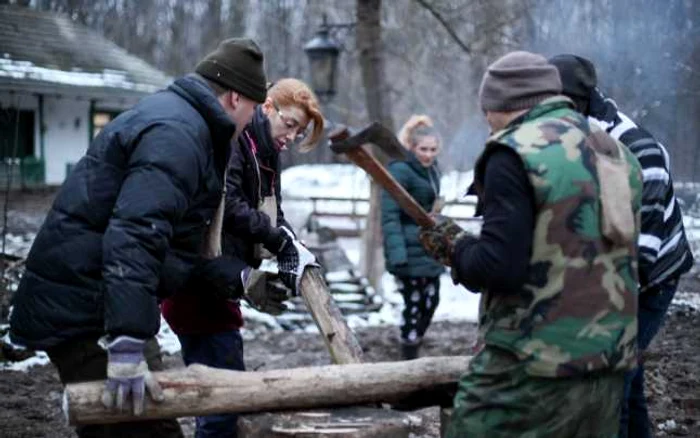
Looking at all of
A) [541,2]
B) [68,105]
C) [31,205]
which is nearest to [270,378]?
[541,2]

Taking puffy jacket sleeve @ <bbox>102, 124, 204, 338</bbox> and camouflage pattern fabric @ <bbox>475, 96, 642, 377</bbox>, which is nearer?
camouflage pattern fabric @ <bbox>475, 96, 642, 377</bbox>

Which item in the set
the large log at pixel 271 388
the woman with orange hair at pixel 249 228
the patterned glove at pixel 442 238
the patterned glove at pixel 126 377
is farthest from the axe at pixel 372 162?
the patterned glove at pixel 126 377

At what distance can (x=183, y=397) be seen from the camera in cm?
311

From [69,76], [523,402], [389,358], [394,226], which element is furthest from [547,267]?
[69,76]

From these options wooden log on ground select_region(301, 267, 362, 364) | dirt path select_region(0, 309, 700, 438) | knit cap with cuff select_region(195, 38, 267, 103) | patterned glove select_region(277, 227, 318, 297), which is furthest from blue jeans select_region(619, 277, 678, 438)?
knit cap with cuff select_region(195, 38, 267, 103)

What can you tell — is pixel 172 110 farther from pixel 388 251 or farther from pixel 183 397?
pixel 388 251

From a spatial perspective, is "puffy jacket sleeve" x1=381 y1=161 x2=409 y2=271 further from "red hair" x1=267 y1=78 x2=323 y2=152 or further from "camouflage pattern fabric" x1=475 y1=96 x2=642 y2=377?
"camouflage pattern fabric" x1=475 y1=96 x2=642 y2=377

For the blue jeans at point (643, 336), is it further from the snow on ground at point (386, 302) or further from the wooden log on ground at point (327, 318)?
the snow on ground at point (386, 302)

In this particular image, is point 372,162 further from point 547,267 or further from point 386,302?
point 386,302

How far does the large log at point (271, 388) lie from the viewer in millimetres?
2979

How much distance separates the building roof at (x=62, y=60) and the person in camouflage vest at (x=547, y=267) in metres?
14.5

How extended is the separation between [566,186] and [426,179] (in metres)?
3.89

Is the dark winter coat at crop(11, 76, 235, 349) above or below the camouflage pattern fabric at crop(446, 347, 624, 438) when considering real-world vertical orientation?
above

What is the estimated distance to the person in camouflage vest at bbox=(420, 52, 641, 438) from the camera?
2.59 metres
